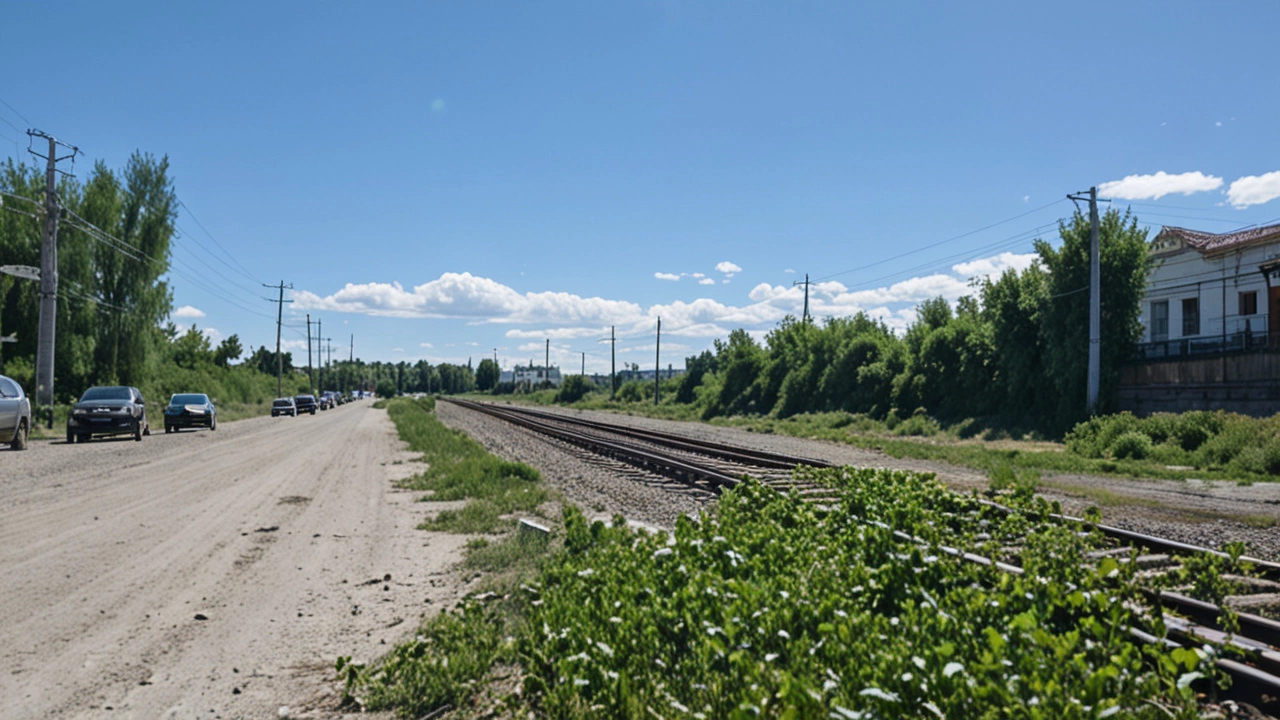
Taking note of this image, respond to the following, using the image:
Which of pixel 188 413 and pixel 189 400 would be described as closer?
pixel 188 413

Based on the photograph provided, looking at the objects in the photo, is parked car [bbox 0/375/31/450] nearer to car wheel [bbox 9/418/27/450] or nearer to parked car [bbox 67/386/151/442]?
car wheel [bbox 9/418/27/450]

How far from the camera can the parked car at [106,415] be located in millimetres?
22969

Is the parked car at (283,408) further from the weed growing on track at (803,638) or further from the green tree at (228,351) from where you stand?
the weed growing on track at (803,638)

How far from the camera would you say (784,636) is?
12.6ft

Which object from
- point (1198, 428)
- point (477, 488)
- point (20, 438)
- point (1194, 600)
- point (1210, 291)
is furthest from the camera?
point (1210, 291)

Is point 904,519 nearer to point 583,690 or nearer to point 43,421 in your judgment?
point 583,690

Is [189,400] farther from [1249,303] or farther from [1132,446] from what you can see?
[1249,303]

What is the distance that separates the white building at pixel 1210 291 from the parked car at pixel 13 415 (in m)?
32.4

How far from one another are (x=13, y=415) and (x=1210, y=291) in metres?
41.4

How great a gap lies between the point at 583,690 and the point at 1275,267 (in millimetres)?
28920

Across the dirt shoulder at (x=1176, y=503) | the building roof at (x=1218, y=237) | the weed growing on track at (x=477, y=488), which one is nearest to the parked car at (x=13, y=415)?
the weed growing on track at (x=477, y=488)

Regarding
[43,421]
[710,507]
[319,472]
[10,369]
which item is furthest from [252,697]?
[10,369]

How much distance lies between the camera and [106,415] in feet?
77.2

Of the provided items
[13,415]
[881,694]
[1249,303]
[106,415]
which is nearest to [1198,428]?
[1249,303]
